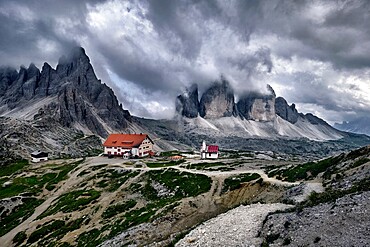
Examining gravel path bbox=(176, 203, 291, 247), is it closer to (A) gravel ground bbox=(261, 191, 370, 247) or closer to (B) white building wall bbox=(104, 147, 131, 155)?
(A) gravel ground bbox=(261, 191, 370, 247)

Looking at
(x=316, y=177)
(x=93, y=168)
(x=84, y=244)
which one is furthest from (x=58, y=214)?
(x=316, y=177)

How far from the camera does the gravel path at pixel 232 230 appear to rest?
24.2 m

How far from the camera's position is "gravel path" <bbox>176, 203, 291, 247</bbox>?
79.3 feet

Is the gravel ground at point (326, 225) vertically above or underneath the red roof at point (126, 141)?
underneath

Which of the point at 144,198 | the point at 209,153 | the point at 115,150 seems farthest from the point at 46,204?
the point at 209,153

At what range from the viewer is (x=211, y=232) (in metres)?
27.5

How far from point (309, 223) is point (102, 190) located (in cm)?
6731

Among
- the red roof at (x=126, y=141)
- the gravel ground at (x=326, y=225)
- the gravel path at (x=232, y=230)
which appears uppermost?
the red roof at (x=126, y=141)

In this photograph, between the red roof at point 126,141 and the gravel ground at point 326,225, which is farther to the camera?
the red roof at point 126,141

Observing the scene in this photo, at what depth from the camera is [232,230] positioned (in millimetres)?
26562

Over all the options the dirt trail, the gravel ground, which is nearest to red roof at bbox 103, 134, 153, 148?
the dirt trail

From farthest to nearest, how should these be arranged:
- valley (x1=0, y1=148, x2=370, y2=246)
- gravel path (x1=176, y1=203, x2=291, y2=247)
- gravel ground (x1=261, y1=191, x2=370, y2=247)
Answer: valley (x1=0, y1=148, x2=370, y2=246)
gravel path (x1=176, y1=203, x2=291, y2=247)
gravel ground (x1=261, y1=191, x2=370, y2=247)

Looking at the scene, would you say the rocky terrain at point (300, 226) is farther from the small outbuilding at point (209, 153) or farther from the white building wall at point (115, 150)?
the white building wall at point (115, 150)

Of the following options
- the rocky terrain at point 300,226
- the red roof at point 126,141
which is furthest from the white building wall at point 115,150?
the rocky terrain at point 300,226
